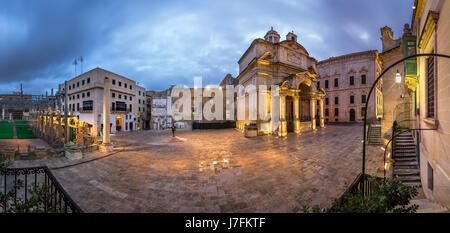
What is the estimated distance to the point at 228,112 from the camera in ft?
118

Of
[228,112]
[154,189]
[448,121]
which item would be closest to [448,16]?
[448,121]

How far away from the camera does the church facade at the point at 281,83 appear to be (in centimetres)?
1981

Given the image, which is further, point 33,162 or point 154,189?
point 33,162

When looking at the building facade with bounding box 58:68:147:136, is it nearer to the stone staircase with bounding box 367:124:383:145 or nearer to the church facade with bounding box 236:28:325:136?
the church facade with bounding box 236:28:325:136

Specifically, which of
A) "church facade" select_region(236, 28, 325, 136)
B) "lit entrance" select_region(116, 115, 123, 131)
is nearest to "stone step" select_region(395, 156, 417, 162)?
"church facade" select_region(236, 28, 325, 136)

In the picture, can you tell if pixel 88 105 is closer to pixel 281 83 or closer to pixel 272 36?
pixel 281 83

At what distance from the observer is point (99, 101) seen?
2459cm

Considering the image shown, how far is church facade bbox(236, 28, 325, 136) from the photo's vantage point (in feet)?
65.0

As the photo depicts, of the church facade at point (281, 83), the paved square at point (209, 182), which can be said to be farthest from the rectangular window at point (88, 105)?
the church facade at point (281, 83)

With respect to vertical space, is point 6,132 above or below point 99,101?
below

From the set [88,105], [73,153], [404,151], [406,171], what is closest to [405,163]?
[406,171]

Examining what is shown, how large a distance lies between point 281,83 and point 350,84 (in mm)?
22789

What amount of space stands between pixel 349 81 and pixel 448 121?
36.7 meters
